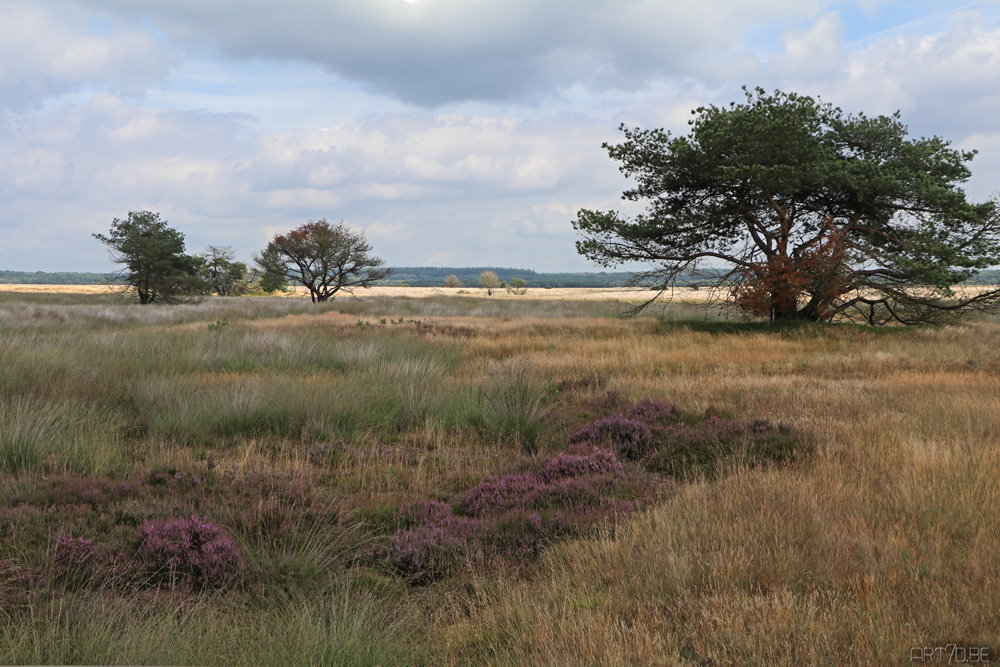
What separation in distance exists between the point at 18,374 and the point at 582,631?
912 centimetres

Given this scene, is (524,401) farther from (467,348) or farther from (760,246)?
(760,246)

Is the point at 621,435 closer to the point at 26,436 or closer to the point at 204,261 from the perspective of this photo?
the point at 26,436

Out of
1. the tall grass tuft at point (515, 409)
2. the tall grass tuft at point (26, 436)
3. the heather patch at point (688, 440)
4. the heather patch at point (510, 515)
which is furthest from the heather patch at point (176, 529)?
the heather patch at point (688, 440)

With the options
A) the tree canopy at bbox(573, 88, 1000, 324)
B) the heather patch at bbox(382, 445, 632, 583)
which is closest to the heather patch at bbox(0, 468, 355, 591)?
the heather patch at bbox(382, 445, 632, 583)

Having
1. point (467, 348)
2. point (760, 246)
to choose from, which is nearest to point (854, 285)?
point (760, 246)

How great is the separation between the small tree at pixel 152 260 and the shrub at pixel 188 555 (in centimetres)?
3894

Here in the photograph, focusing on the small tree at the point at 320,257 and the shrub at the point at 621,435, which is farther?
the small tree at the point at 320,257

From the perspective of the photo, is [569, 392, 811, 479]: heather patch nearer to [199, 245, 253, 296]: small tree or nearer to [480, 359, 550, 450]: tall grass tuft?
[480, 359, 550, 450]: tall grass tuft

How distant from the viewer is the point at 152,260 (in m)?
37.7

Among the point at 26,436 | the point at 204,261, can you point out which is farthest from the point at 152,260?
the point at 26,436

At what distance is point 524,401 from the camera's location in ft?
27.7

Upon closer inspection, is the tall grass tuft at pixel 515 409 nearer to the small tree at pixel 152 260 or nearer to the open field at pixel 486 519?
the open field at pixel 486 519

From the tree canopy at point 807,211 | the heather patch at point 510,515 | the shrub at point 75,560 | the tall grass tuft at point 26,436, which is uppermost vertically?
the tree canopy at point 807,211

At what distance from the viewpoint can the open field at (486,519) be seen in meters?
2.95
